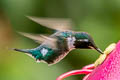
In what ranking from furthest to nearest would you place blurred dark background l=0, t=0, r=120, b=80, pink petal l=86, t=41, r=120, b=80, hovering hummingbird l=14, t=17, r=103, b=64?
blurred dark background l=0, t=0, r=120, b=80 → hovering hummingbird l=14, t=17, r=103, b=64 → pink petal l=86, t=41, r=120, b=80

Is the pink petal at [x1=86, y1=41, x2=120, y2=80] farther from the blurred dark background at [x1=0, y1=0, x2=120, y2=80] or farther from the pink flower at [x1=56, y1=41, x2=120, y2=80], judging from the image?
the blurred dark background at [x1=0, y1=0, x2=120, y2=80]

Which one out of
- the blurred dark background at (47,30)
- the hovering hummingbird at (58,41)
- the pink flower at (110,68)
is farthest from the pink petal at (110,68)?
the blurred dark background at (47,30)

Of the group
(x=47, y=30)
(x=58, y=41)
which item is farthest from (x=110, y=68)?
(x=47, y=30)

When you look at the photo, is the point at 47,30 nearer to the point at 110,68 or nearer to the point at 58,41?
the point at 58,41

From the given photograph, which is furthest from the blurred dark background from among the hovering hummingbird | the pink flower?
the pink flower

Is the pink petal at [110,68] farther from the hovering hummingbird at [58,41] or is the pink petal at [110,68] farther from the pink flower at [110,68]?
the hovering hummingbird at [58,41]
